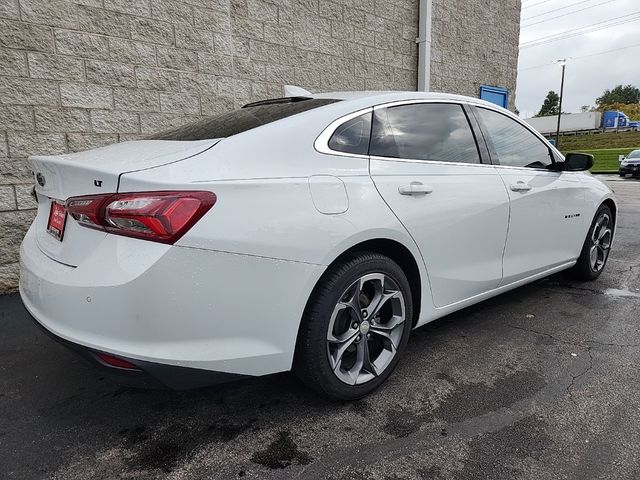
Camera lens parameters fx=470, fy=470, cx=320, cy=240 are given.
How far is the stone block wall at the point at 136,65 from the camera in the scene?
4250 mm

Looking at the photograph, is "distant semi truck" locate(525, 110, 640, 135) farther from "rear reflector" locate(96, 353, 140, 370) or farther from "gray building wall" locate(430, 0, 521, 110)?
"rear reflector" locate(96, 353, 140, 370)

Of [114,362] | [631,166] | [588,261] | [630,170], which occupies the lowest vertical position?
[630,170]

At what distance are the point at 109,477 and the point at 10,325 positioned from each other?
2.29m

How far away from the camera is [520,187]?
10.8 feet

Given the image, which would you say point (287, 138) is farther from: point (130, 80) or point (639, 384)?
point (130, 80)

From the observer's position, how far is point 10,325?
360 centimetres

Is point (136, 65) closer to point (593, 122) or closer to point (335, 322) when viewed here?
point (335, 322)

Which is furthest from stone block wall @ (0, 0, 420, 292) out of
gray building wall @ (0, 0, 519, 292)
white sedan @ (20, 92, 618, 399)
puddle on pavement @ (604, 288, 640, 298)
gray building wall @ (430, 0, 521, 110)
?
puddle on pavement @ (604, 288, 640, 298)

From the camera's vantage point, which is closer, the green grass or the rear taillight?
the rear taillight

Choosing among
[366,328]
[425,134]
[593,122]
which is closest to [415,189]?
[425,134]

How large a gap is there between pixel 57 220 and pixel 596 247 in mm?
4513

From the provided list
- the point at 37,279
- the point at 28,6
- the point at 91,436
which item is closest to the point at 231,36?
the point at 28,6

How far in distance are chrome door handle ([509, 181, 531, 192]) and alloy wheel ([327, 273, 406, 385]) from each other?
4.31 ft

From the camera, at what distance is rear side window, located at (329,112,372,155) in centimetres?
237
